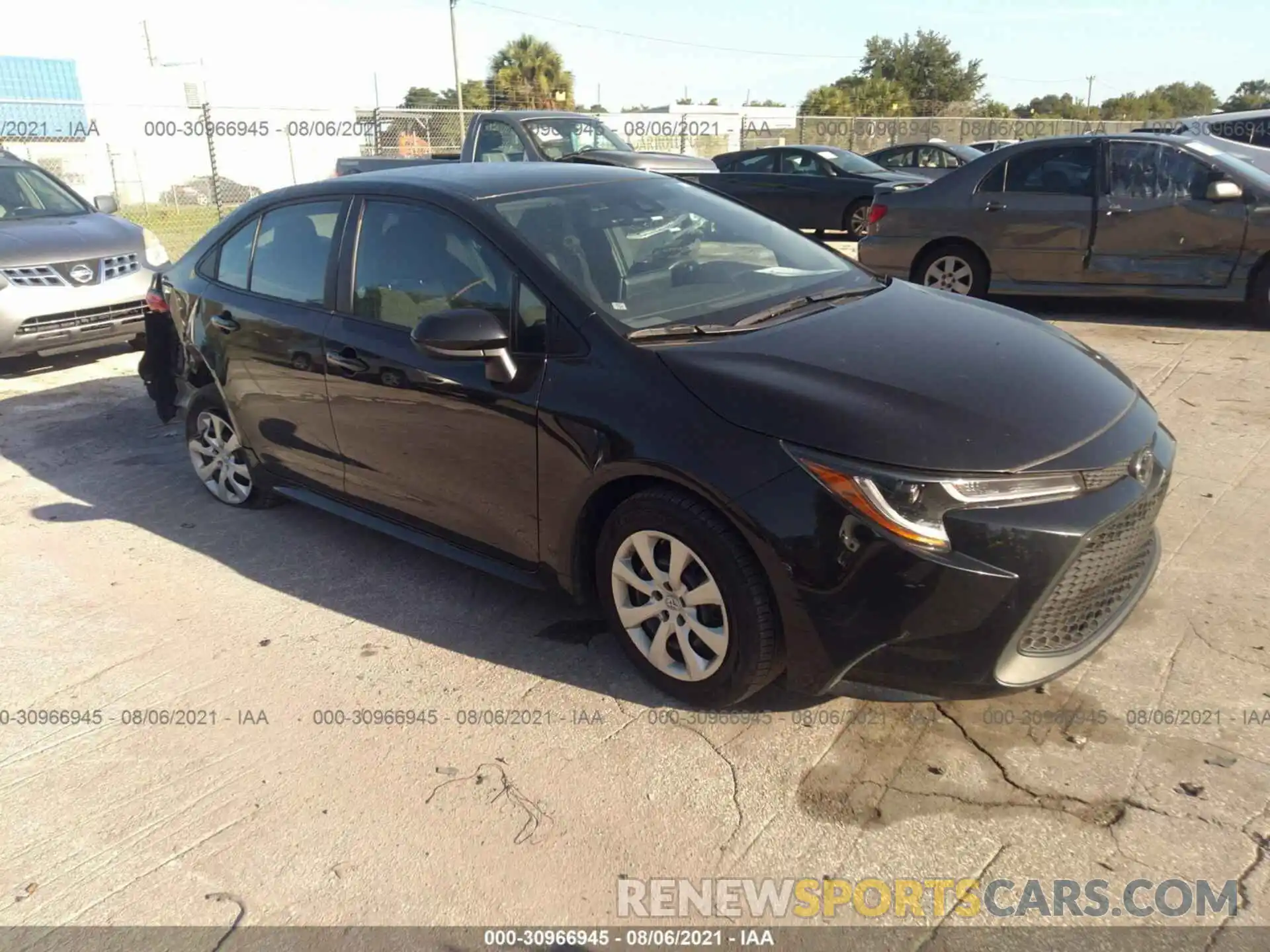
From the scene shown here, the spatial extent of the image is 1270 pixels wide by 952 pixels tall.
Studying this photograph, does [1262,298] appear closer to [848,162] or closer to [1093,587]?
[1093,587]

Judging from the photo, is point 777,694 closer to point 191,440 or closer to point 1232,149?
point 191,440

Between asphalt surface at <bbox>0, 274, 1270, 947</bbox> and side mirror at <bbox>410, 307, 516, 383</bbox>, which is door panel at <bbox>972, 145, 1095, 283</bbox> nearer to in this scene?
asphalt surface at <bbox>0, 274, 1270, 947</bbox>

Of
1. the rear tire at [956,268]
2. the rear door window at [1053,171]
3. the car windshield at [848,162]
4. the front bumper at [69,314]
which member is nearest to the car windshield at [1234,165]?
the rear door window at [1053,171]

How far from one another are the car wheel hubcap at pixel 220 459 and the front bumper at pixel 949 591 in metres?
3.28

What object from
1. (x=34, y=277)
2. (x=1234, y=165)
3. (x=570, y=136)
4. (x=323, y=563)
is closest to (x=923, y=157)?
(x=570, y=136)

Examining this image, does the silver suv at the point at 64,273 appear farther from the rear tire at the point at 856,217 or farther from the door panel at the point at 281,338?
the rear tire at the point at 856,217

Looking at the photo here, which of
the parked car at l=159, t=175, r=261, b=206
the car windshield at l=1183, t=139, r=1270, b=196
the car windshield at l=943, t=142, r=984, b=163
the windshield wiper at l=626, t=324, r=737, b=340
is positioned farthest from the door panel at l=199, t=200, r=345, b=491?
the parked car at l=159, t=175, r=261, b=206

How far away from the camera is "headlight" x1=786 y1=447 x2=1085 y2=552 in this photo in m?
2.65

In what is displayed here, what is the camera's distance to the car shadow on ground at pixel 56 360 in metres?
8.46

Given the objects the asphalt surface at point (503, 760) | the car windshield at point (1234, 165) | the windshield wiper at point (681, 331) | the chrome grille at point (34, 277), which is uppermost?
the car windshield at point (1234, 165)

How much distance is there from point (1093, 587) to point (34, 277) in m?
8.26

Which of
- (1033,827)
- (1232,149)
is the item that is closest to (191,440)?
(1033,827)

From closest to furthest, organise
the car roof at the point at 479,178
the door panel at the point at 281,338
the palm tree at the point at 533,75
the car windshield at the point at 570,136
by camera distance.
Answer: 1. the car roof at the point at 479,178
2. the door panel at the point at 281,338
3. the car windshield at the point at 570,136
4. the palm tree at the point at 533,75

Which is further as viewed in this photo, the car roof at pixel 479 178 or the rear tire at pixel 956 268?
the rear tire at pixel 956 268
